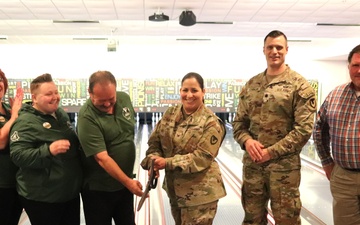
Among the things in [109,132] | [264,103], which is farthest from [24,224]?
[264,103]

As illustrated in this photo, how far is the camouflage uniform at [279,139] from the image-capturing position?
2041 mm

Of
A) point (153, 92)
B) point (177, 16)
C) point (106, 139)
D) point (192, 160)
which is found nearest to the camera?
point (192, 160)

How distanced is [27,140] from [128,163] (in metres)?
0.60

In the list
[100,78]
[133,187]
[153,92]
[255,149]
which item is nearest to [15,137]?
[100,78]

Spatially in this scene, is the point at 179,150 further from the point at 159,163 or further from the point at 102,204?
the point at 102,204

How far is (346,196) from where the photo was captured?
2.02m

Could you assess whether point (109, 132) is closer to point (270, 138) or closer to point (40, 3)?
point (270, 138)

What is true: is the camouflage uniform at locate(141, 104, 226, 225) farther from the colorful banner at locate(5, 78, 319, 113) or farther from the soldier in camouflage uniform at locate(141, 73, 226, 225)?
the colorful banner at locate(5, 78, 319, 113)

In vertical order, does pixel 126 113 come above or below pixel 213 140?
above

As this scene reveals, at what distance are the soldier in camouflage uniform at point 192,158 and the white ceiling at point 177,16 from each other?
12.4 feet

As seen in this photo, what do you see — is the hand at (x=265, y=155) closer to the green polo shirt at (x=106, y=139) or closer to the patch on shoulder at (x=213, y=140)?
the patch on shoulder at (x=213, y=140)

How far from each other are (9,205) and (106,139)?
2.74 feet

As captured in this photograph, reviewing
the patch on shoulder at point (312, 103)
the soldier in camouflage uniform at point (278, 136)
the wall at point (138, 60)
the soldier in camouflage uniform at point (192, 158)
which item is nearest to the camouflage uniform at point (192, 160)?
the soldier in camouflage uniform at point (192, 158)

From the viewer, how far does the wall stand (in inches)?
414
